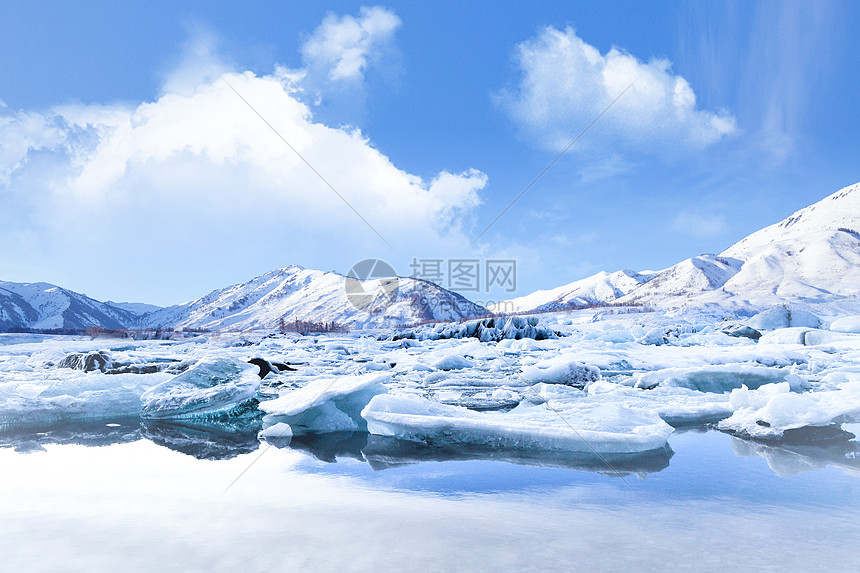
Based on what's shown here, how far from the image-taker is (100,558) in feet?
11.2

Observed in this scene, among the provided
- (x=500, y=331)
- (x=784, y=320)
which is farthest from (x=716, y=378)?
(x=784, y=320)

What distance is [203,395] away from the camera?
30.8ft

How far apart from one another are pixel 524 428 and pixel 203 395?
6587 millimetres

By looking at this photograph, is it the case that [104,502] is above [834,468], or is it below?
below

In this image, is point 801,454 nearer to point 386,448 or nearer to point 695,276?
point 386,448

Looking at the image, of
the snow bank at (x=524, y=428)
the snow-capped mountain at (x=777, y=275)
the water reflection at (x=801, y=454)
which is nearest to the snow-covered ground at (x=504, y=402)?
the snow bank at (x=524, y=428)

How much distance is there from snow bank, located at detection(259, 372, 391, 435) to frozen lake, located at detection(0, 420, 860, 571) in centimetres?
122

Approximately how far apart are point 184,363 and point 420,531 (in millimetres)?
16823

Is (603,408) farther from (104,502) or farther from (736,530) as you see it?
(104,502)

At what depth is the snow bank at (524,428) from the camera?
599cm

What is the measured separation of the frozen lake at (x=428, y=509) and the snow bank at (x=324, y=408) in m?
1.22

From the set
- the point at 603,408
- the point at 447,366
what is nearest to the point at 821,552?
the point at 603,408

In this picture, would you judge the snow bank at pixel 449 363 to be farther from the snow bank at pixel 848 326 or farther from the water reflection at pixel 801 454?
the snow bank at pixel 848 326

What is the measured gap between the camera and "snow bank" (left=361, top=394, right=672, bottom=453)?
19.6 ft
